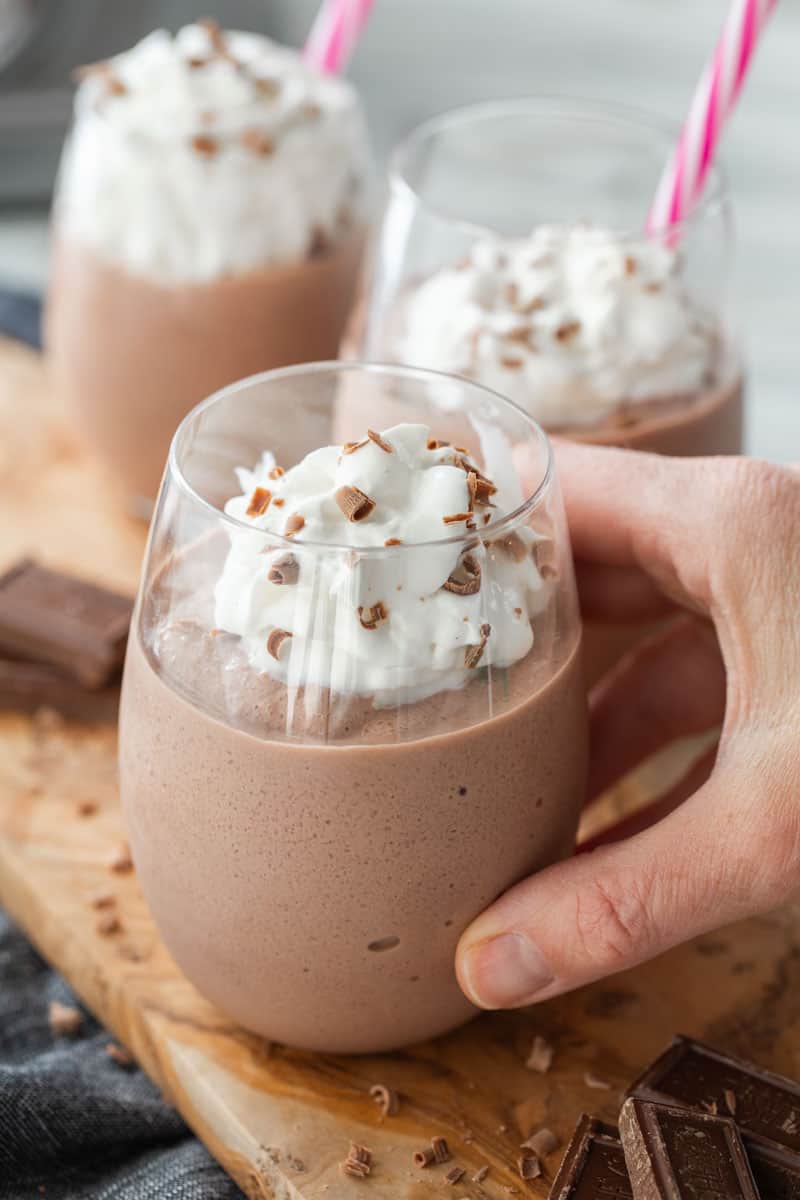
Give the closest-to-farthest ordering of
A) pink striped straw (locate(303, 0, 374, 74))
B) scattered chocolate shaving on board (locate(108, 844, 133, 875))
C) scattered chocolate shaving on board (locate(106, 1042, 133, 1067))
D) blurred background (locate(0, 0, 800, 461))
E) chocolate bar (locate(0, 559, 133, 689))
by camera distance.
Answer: scattered chocolate shaving on board (locate(106, 1042, 133, 1067)) < scattered chocolate shaving on board (locate(108, 844, 133, 875)) < chocolate bar (locate(0, 559, 133, 689)) < pink striped straw (locate(303, 0, 374, 74)) < blurred background (locate(0, 0, 800, 461))

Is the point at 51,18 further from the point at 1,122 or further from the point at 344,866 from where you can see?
the point at 344,866

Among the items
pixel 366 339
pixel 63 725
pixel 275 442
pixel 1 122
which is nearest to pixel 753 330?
pixel 1 122

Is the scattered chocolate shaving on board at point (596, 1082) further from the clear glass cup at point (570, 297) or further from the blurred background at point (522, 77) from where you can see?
the blurred background at point (522, 77)

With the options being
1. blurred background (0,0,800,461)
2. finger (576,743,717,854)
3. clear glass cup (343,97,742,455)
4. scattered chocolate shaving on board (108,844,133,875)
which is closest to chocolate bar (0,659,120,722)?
scattered chocolate shaving on board (108,844,133,875)

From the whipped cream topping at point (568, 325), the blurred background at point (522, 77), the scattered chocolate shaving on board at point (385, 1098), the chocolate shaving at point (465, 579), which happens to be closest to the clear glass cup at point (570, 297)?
the whipped cream topping at point (568, 325)

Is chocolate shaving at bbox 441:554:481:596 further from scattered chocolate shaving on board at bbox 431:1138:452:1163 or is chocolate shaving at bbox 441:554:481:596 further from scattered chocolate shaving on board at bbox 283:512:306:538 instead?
scattered chocolate shaving on board at bbox 431:1138:452:1163

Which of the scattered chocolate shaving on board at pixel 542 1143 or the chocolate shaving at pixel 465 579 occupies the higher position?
the chocolate shaving at pixel 465 579

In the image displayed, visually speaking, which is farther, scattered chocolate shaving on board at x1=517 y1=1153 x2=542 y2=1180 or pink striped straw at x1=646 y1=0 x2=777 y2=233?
pink striped straw at x1=646 y1=0 x2=777 y2=233
